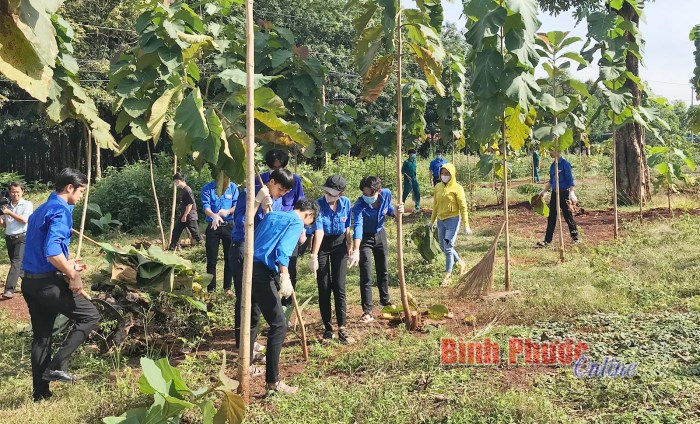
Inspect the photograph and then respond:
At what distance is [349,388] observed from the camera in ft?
14.3

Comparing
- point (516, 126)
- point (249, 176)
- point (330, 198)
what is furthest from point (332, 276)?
point (516, 126)

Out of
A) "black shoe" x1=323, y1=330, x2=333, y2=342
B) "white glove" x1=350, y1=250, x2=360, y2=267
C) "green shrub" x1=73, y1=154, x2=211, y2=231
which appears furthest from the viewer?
"green shrub" x1=73, y1=154, x2=211, y2=231

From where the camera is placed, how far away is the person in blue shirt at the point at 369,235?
20.3ft

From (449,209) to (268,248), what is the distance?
12.7 ft

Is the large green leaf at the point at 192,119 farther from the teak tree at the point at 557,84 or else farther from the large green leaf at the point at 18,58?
the teak tree at the point at 557,84

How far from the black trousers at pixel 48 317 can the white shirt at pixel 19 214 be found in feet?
13.2

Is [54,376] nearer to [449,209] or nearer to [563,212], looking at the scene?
[449,209]

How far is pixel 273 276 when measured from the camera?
4430 mm

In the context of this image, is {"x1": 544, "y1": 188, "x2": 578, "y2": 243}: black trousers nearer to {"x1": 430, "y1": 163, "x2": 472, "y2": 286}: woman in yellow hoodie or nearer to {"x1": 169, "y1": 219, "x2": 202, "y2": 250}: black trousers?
{"x1": 430, "y1": 163, "x2": 472, "y2": 286}: woman in yellow hoodie

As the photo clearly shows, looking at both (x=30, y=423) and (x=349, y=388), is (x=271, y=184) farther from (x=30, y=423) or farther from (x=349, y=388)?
(x=30, y=423)

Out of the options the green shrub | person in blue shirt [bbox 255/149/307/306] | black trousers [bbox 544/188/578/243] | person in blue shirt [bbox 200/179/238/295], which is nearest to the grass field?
person in blue shirt [bbox 200/179/238/295]

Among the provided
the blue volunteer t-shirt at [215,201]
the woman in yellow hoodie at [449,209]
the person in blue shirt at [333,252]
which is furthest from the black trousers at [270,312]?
the woman in yellow hoodie at [449,209]

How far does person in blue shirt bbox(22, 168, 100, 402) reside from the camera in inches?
170

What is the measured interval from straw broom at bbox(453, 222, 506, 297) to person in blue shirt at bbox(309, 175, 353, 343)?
1.53 meters
